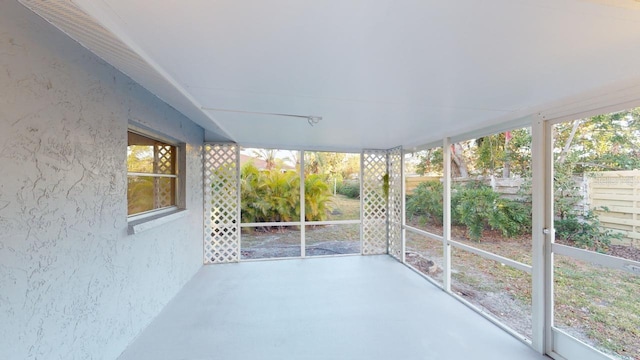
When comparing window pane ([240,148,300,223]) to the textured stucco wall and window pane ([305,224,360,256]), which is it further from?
the textured stucco wall

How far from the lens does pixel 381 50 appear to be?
4.62 feet

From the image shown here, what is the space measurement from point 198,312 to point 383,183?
13.4ft

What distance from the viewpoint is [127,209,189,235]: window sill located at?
226 cm

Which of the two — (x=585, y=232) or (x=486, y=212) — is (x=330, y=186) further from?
(x=585, y=232)

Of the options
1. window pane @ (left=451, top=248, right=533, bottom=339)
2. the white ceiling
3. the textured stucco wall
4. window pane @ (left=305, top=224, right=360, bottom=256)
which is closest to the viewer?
the white ceiling

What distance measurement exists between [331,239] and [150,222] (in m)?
4.93

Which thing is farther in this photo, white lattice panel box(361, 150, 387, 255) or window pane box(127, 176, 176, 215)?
white lattice panel box(361, 150, 387, 255)

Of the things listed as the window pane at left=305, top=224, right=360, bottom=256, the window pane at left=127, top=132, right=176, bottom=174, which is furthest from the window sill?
the window pane at left=305, top=224, right=360, bottom=256

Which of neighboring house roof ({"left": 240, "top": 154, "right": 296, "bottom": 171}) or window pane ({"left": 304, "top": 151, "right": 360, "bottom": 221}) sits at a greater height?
neighboring house roof ({"left": 240, "top": 154, "right": 296, "bottom": 171})

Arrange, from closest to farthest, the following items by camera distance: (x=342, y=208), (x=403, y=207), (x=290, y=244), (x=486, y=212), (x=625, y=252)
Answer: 1. (x=625, y=252)
2. (x=486, y=212)
3. (x=403, y=207)
4. (x=290, y=244)
5. (x=342, y=208)

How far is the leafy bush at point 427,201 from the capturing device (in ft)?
14.4

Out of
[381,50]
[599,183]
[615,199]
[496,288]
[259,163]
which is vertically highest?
[381,50]

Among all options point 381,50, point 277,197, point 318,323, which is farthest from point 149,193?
point 277,197

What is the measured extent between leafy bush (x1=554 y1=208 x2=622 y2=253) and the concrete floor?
109cm
